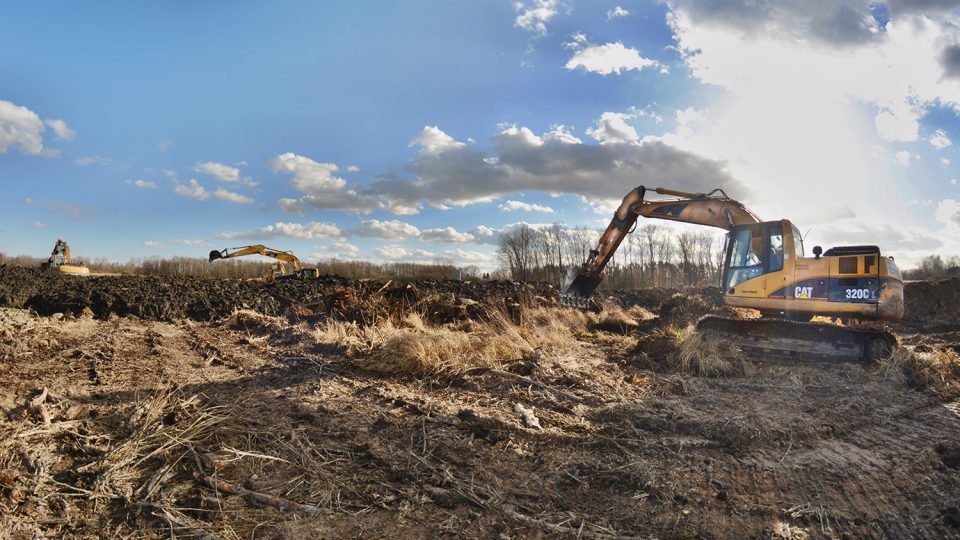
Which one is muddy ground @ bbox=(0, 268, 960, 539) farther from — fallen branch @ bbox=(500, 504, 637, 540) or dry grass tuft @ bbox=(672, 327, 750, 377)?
dry grass tuft @ bbox=(672, 327, 750, 377)

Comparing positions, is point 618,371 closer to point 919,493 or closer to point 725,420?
point 725,420

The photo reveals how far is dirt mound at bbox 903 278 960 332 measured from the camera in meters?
23.5

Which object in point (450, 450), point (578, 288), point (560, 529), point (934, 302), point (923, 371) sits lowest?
point (560, 529)

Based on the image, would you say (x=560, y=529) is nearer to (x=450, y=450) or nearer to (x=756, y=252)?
(x=450, y=450)

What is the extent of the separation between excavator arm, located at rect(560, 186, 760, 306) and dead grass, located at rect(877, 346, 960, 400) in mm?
3345

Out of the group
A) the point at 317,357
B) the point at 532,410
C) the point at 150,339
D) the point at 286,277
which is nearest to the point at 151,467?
the point at 532,410

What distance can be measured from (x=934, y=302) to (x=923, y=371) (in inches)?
882

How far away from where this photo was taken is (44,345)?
6898mm

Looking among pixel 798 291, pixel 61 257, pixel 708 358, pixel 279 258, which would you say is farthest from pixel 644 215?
pixel 61 257

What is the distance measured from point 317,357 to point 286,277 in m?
19.9

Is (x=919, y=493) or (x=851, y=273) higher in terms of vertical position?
(x=851, y=273)

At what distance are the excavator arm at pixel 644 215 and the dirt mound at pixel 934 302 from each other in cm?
1741

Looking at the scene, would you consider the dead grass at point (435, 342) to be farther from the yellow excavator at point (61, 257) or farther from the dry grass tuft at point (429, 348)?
the yellow excavator at point (61, 257)

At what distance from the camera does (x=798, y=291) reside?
9539 millimetres
